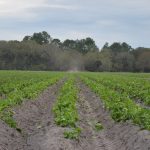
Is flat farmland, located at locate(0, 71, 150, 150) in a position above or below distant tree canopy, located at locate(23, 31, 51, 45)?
below

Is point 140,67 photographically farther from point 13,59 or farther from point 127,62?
point 13,59

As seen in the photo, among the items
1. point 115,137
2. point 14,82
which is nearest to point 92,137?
point 115,137

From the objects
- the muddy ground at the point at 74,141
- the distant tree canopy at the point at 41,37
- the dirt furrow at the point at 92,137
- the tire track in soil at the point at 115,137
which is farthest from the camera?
the distant tree canopy at the point at 41,37

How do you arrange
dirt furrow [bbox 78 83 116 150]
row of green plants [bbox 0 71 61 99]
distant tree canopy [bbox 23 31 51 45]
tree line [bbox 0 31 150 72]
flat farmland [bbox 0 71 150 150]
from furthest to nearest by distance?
1. distant tree canopy [bbox 23 31 51 45]
2. tree line [bbox 0 31 150 72]
3. row of green plants [bbox 0 71 61 99]
4. dirt furrow [bbox 78 83 116 150]
5. flat farmland [bbox 0 71 150 150]

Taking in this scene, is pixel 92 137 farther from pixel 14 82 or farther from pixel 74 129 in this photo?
pixel 14 82

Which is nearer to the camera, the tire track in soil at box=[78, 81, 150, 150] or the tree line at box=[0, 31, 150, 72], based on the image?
the tire track in soil at box=[78, 81, 150, 150]

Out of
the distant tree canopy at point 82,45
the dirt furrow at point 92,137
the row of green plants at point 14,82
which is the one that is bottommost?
the dirt furrow at point 92,137

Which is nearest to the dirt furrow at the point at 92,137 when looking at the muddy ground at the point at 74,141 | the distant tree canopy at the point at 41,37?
the muddy ground at the point at 74,141

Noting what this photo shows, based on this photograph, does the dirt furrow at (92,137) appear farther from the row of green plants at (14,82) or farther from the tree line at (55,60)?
the tree line at (55,60)

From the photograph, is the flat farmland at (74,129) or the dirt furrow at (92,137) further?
the dirt furrow at (92,137)

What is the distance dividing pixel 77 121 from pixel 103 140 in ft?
7.18

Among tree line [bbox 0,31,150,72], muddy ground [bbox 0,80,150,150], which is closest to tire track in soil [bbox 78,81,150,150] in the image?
muddy ground [bbox 0,80,150,150]

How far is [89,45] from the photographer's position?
18588cm

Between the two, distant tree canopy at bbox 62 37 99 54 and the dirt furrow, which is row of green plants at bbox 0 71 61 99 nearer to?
the dirt furrow
